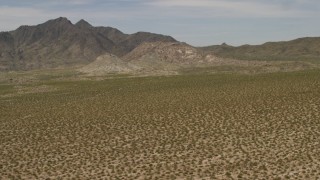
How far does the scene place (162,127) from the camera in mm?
37906

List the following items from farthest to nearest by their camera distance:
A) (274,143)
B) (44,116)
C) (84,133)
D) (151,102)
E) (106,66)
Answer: (106,66)
(151,102)
(44,116)
(84,133)
(274,143)

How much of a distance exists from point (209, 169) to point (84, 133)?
15.3m

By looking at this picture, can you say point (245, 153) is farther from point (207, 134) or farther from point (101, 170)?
point (101, 170)

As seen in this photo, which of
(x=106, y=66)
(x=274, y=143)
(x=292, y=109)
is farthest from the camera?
(x=106, y=66)

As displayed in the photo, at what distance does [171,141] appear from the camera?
32.8 m

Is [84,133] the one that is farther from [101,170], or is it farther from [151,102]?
[151,102]

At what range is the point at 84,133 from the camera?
123 ft

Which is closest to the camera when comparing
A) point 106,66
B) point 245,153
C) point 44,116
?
point 245,153

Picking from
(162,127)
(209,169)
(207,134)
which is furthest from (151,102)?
(209,169)

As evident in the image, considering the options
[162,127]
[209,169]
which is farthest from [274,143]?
[162,127]

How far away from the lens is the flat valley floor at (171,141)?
25.6m

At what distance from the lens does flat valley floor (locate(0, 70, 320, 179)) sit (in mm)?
25625

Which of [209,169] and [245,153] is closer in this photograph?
[209,169]

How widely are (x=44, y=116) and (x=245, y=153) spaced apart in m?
27.2
